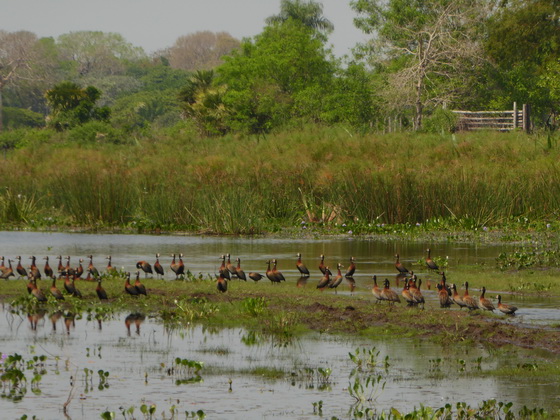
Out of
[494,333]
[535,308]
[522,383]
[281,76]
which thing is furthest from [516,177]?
[281,76]

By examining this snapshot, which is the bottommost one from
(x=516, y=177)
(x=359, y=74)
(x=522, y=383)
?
(x=522, y=383)

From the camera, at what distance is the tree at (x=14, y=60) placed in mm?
94625

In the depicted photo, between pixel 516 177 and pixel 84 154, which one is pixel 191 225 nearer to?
pixel 516 177

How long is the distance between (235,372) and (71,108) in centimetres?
4571

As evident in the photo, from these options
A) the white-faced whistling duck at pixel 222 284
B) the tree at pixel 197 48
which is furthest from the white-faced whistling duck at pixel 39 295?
the tree at pixel 197 48

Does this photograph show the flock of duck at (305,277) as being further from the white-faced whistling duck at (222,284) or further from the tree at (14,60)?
the tree at (14,60)

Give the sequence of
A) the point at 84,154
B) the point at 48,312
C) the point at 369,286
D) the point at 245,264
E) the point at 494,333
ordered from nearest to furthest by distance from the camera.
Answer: the point at 494,333 → the point at 48,312 → the point at 369,286 → the point at 245,264 → the point at 84,154

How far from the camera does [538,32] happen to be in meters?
56.1

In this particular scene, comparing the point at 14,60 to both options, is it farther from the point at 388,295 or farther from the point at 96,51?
the point at 388,295

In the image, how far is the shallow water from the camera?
1062 cm

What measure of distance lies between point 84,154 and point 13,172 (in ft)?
17.6

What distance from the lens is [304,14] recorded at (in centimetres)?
7994

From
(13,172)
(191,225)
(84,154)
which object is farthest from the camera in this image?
(84,154)

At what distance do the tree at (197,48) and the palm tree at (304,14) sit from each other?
80.0 metres
